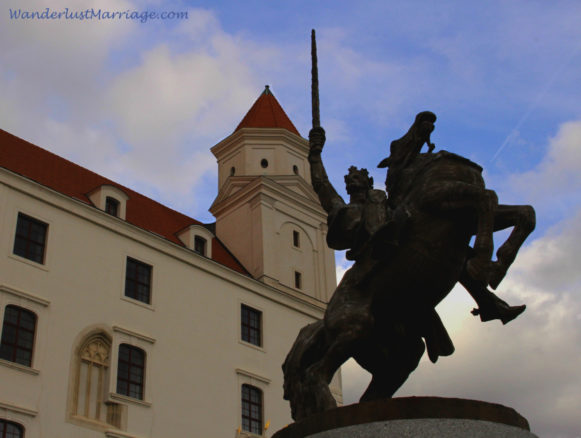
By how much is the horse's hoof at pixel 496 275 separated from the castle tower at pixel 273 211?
28078 mm

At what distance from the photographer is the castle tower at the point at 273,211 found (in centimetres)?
3494

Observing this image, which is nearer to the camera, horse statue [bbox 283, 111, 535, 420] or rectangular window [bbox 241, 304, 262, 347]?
horse statue [bbox 283, 111, 535, 420]

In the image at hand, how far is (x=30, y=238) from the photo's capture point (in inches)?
981

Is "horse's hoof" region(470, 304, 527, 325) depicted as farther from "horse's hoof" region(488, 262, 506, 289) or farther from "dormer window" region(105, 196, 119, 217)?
"dormer window" region(105, 196, 119, 217)

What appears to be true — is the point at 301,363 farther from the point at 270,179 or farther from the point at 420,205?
the point at 270,179

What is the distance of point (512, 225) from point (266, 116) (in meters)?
36.1

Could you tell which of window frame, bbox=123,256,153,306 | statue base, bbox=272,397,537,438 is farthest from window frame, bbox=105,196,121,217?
statue base, bbox=272,397,537,438

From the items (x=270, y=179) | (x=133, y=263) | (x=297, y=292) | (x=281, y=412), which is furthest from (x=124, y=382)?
(x=270, y=179)

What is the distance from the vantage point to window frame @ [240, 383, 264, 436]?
28.7 metres

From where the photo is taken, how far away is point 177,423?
26.3 metres

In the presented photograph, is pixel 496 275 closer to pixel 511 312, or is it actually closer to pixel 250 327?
pixel 511 312

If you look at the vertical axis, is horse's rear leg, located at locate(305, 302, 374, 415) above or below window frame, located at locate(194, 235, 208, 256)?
below

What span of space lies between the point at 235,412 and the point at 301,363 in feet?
75.7

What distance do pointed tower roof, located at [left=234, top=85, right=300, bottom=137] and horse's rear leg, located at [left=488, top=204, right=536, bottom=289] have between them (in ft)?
114
